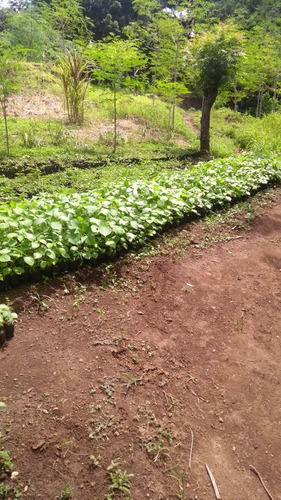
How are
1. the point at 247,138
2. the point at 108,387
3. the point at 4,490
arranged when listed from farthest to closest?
the point at 247,138
the point at 108,387
the point at 4,490

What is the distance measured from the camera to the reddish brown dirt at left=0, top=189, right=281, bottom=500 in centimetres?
162

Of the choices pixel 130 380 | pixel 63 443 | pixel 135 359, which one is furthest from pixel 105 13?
pixel 63 443

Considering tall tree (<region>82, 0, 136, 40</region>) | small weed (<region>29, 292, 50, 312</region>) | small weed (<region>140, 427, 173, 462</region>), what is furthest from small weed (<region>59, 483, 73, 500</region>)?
tall tree (<region>82, 0, 136, 40</region>)

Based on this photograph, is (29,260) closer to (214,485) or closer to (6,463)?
(6,463)

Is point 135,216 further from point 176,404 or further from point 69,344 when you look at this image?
point 176,404

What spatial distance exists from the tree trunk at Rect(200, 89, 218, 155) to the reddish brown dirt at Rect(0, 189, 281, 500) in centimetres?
699

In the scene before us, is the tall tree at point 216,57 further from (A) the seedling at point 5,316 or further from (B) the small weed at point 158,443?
(B) the small weed at point 158,443

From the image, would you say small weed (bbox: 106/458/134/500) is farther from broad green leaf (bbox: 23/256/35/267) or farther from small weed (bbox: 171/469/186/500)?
broad green leaf (bbox: 23/256/35/267)

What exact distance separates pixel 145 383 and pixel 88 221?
1507mm

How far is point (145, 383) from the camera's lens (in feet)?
Result: 6.78

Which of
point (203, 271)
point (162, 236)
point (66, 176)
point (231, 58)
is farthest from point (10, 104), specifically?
point (203, 271)

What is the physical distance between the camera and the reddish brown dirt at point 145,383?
162cm

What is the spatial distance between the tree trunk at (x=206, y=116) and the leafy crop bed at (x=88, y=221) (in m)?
5.19

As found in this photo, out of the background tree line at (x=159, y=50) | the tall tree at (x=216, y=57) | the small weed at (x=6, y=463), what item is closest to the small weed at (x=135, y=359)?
the small weed at (x=6, y=463)
